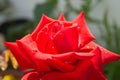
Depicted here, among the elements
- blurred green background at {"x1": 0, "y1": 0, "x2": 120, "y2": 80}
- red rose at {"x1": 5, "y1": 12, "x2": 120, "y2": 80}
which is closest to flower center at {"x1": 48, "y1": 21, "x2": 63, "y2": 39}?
red rose at {"x1": 5, "y1": 12, "x2": 120, "y2": 80}

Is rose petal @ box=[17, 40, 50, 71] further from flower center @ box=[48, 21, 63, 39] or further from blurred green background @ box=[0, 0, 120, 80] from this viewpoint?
blurred green background @ box=[0, 0, 120, 80]

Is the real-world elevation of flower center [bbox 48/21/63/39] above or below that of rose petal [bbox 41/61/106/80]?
above

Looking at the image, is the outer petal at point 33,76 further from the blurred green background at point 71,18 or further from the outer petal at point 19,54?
the blurred green background at point 71,18

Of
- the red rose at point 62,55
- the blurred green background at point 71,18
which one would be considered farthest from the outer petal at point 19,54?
the blurred green background at point 71,18

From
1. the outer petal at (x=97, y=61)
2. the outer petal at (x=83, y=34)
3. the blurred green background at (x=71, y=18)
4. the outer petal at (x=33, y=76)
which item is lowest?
the blurred green background at (x=71, y=18)

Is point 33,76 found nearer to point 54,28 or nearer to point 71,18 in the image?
point 54,28

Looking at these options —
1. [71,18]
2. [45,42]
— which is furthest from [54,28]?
[71,18]
